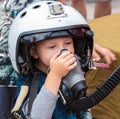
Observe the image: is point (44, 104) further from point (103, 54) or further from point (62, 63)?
point (103, 54)

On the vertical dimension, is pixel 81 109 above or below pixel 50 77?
below

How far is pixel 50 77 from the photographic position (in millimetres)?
1182

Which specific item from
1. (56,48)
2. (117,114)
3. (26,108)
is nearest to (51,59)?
(56,48)

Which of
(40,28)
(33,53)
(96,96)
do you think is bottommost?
(96,96)

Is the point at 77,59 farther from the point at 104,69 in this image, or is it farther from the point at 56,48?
the point at 104,69

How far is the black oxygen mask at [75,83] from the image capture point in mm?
1127

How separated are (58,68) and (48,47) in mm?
99

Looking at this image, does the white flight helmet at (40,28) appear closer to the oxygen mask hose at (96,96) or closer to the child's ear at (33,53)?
the child's ear at (33,53)

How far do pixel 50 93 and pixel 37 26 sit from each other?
0.74ft

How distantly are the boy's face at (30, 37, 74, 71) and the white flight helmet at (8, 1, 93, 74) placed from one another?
2cm

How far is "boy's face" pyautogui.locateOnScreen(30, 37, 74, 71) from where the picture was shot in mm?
1229

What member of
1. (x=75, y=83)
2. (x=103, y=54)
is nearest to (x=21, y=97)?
(x=75, y=83)

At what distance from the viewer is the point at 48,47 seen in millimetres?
1236

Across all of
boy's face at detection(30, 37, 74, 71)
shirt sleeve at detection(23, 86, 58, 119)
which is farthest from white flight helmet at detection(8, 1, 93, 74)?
shirt sleeve at detection(23, 86, 58, 119)
